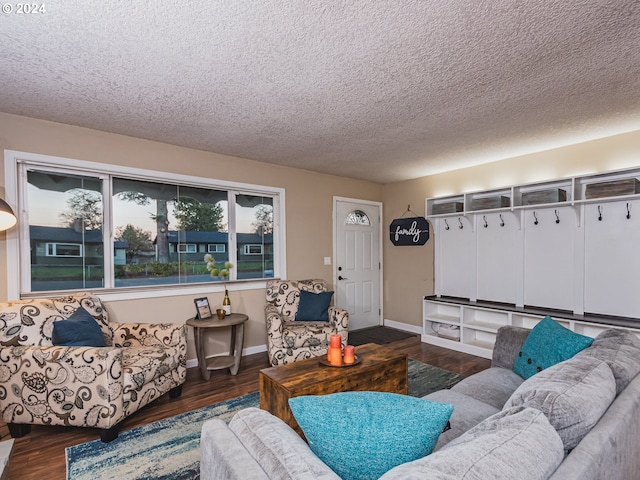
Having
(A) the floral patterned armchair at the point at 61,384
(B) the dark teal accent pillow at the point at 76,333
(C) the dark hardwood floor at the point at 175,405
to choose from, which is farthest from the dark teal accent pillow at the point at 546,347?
(B) the dark teal accent pillow at the point at 76,333

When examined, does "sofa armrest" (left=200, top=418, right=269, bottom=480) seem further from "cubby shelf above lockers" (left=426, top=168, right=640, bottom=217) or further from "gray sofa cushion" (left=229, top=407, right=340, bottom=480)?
"cubby shelf above lockers" (left=426, top=168, right=640, bottom=217)

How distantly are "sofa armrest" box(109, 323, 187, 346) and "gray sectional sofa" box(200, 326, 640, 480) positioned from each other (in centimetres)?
203

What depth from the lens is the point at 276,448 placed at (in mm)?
878

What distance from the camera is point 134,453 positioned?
6.95 feet

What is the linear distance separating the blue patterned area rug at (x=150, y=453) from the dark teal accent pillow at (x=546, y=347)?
205 cm

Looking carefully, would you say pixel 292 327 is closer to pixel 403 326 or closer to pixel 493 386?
pixel 493 386

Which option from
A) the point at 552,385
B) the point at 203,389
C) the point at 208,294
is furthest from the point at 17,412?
the point at 552,385

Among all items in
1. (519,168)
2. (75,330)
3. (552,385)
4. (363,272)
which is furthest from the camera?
(363,272)

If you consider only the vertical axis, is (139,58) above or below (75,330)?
above

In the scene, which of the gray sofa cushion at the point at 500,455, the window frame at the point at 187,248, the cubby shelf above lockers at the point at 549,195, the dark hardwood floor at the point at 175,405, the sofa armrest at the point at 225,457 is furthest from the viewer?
the window frame at the point at 187,248

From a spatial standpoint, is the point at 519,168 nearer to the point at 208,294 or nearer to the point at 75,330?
the point at 208,294

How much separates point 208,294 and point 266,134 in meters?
1.90

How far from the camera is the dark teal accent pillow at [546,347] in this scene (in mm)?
1807

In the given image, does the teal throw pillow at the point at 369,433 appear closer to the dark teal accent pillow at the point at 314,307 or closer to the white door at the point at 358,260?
the dark teal accent pillow at the point at 314,307
